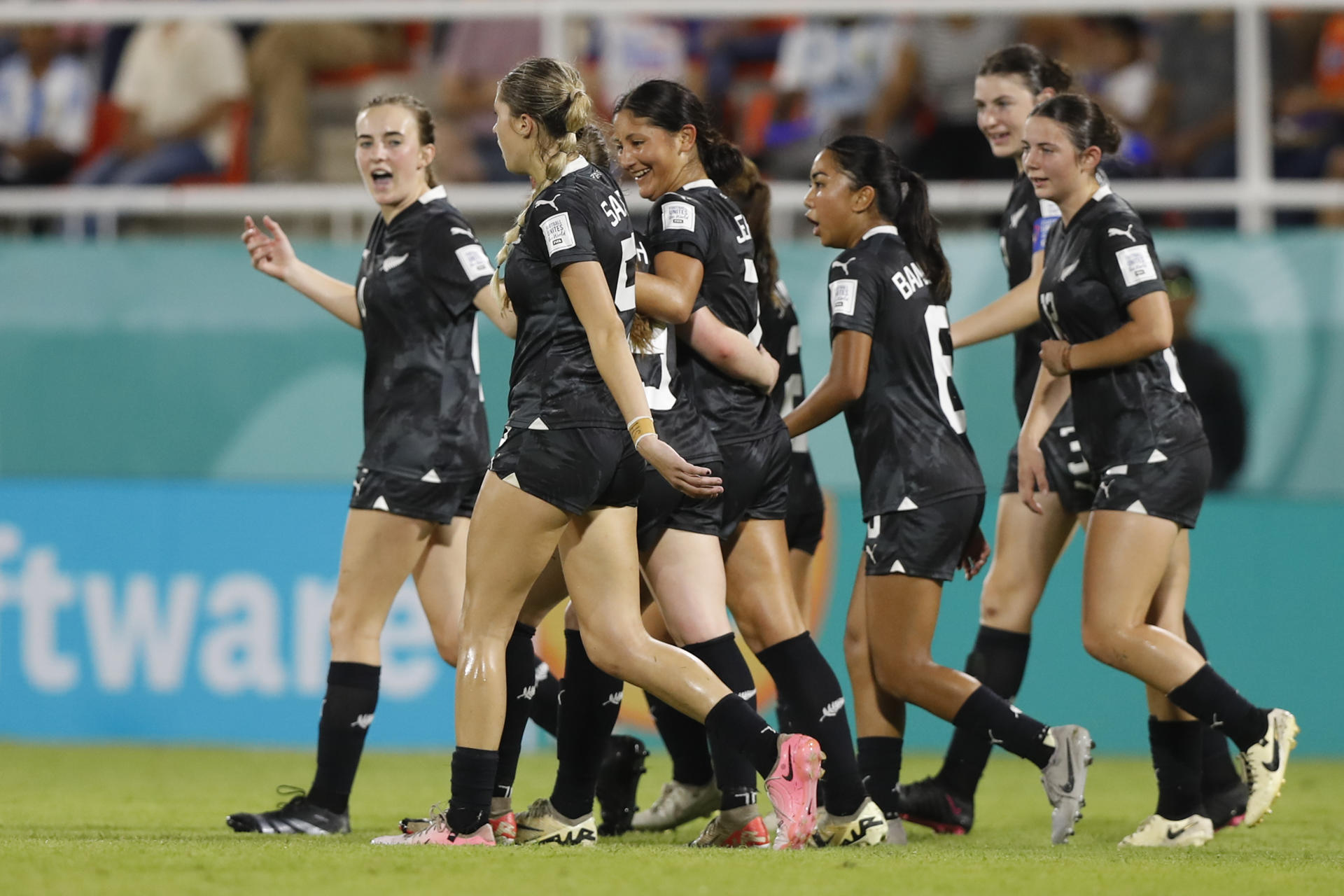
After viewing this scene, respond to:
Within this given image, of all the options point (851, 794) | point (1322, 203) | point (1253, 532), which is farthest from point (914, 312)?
point (1322, 203)

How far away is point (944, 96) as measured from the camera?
10.4m

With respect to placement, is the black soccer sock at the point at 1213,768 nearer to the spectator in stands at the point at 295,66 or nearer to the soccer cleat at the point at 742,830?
the soccer cleat at the point at 742,830

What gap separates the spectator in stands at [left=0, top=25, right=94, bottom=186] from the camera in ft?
35.5

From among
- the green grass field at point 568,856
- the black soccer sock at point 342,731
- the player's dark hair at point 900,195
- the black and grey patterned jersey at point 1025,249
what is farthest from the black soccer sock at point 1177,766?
the black soccer sock at point 342,731

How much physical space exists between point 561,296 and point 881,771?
198cm

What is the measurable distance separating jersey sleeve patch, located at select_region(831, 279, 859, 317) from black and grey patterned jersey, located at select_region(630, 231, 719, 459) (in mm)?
576

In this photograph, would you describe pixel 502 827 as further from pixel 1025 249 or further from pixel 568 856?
pixel 1025 249

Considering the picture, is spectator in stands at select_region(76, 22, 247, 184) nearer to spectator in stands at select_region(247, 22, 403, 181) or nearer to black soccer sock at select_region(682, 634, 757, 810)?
spectator in stands at select_region(247, 22, 403, 181)

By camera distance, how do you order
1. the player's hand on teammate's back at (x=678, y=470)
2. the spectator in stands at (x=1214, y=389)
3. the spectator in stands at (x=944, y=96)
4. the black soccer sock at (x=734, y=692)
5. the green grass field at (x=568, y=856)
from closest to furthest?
the green grass field at (x=568, y=856) → the player's hand on teammate's back at (x=678, y=470) → the black soccer sock at (x=734, y=692) → the spectator in stands at (x=1214, y=389) → the spectator in stands at (x=944, y=96)

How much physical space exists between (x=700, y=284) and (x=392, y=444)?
1.17 meters

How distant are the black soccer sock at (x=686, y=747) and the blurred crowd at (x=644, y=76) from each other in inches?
184

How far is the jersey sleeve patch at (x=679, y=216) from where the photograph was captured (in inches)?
206

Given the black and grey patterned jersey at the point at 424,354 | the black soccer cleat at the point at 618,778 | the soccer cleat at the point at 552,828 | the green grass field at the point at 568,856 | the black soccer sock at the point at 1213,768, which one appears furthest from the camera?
the black soccer sock at the point at 1213,768

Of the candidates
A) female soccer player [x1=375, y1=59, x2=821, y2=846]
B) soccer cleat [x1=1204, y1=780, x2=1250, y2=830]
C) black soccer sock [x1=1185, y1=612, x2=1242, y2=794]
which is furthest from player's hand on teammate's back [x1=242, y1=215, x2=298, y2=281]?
soccer cleat [x1=1204, y1=780, x2=1250, y2=830]
